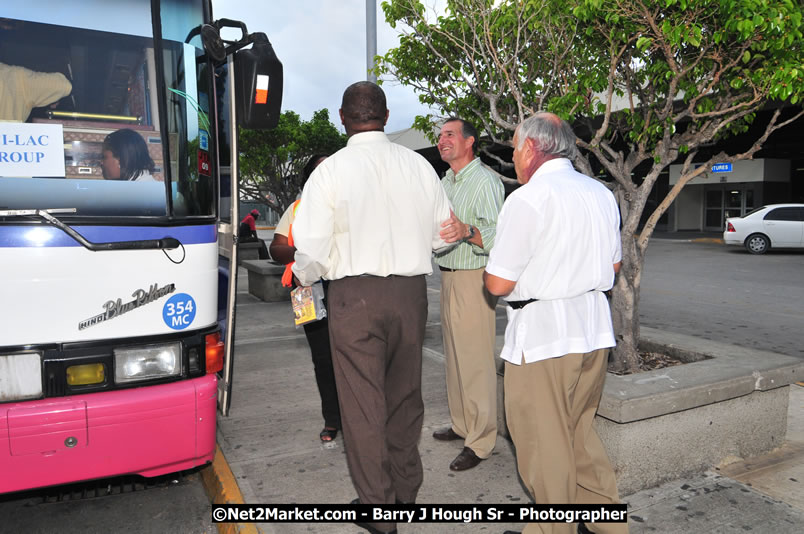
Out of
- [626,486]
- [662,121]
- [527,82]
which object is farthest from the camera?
[527,82]

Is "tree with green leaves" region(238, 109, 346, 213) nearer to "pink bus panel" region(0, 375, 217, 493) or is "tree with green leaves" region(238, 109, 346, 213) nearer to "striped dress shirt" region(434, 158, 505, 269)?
"striped dress shirt" region(434, 158, 505, 269)

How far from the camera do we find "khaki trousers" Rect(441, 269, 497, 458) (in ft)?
12.6

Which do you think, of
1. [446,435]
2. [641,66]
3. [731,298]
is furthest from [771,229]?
[446,435]

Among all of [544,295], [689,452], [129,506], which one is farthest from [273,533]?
[689,452]

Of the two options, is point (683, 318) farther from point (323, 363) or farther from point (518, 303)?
point (518, 303)

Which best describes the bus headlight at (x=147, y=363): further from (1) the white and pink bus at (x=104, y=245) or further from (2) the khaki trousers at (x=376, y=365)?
(2) the khaki trousers at (x=376, y=365)

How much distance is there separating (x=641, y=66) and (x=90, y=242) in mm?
4991

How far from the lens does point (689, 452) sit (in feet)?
11.8

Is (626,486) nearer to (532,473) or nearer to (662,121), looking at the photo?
(532,473)

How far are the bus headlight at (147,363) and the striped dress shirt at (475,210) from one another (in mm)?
1580

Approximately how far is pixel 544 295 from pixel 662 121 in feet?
9.26

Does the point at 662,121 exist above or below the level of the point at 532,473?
above

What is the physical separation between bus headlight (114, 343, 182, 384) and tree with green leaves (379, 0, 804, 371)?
3.07 m

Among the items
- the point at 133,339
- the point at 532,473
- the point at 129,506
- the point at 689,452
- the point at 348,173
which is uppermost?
the point at 348,173
